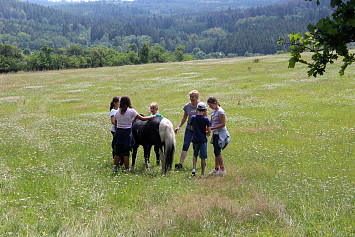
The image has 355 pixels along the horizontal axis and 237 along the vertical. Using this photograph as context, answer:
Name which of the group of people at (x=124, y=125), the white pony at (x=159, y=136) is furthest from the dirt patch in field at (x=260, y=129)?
the group of people at (x=124, y=125)

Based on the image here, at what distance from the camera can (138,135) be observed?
11.3 m

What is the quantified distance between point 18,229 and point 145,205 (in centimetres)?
273

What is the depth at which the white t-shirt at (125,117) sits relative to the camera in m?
10.2

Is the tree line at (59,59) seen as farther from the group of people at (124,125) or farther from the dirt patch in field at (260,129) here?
the group of people at (124,125)

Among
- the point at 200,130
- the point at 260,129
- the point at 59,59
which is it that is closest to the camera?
the point at 200,130

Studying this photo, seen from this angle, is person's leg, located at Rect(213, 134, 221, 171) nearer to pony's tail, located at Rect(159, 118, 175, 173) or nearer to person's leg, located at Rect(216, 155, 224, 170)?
person's leg, located at Rect(216, 155, 224, 170)

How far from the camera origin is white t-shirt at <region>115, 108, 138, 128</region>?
33.6 ft

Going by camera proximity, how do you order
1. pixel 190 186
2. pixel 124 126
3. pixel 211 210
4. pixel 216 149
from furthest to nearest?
pixel 124 126 < pixel 216 149 < pixel 190 186 < pixel 211 210

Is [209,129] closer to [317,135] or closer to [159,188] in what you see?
[159,188]

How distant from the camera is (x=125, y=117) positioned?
10242mm

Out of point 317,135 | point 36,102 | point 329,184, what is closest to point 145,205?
point 329,184

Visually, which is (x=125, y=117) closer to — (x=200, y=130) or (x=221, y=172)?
(x=200, y=130)

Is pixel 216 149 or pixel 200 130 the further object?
pixel 216 149

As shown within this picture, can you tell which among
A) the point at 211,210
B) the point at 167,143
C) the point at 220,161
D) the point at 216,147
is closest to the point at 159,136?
the point at 167,143
